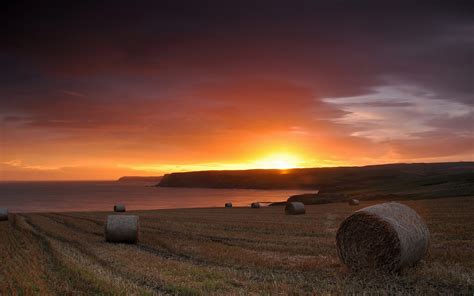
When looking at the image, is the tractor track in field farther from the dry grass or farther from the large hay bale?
the large hay bale

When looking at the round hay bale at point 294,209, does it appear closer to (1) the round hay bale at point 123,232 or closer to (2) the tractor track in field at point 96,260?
(2) the tractor track in field at point 96,260

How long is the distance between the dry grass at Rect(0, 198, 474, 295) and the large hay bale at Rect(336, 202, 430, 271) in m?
0.39

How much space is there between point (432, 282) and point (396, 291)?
1.26m

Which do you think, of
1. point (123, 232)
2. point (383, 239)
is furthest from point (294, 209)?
point (383, 239)

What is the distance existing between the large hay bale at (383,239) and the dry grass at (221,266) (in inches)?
15.2

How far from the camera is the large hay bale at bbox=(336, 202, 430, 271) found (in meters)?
11.7

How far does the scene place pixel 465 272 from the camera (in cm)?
1081

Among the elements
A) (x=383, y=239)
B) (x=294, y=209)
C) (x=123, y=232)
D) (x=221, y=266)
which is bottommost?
(x=294, y=209)

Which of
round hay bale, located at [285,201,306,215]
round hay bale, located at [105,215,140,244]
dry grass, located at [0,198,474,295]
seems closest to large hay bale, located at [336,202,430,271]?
dry grass, located at [0,198,474,295]

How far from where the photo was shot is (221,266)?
13336 mm

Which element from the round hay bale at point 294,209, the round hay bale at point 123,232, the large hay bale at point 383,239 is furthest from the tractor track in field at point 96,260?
the round hay bale at point 294,209

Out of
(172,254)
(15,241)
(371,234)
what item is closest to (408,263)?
Result: (371,234)

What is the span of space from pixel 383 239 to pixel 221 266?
16.0 ft

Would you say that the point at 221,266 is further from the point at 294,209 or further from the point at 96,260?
the point at 294,209
